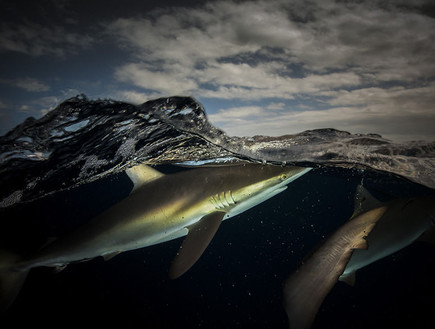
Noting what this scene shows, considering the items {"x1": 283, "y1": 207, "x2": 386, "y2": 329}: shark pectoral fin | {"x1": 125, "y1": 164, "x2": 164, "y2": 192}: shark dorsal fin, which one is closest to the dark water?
{"x1": 283, "y1": 207, "x2": 386, "y2": 329}: shark pectoral fin

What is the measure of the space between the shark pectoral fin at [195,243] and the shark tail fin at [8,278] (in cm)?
341

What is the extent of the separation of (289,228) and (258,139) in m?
60.5

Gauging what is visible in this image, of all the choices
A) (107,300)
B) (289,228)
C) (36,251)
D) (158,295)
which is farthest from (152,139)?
(289,228)

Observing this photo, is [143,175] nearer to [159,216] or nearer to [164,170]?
[159,216]

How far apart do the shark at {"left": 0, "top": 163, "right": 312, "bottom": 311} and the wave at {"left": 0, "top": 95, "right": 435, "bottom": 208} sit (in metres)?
2.15

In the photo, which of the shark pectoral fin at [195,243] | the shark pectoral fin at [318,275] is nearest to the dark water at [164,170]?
the shark pectoral fin at [318,275]

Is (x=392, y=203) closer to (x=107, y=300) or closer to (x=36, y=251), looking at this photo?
(x=36, y=251)

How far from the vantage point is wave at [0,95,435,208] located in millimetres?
4668

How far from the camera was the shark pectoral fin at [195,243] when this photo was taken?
272 cm

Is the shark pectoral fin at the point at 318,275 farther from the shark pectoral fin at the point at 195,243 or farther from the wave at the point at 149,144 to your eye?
the wave at the point at 149,144

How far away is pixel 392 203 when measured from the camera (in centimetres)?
356

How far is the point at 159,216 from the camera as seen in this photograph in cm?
351

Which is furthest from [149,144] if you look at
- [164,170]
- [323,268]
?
[323,268]

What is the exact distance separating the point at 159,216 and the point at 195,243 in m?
0.89
